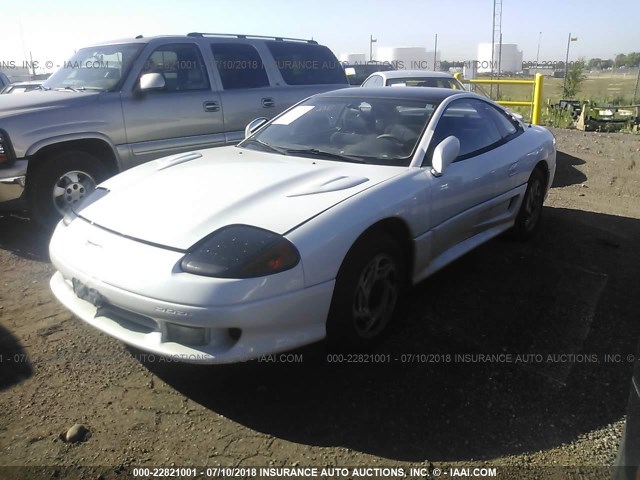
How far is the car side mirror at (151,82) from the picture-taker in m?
5.35

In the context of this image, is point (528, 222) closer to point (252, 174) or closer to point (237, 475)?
point (252, 174)

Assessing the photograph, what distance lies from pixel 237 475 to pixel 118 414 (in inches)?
29.3

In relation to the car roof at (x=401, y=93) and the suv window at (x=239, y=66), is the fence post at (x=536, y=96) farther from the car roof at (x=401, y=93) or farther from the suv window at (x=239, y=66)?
the car roof at (x=401, y=93)

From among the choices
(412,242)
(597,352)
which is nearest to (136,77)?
(412,242)

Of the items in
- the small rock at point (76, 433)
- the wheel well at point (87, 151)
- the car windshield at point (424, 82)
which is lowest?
the small rock at point (76, 433)

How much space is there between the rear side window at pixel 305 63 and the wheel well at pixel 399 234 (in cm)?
432

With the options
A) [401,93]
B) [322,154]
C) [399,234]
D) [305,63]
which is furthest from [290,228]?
[305,63]

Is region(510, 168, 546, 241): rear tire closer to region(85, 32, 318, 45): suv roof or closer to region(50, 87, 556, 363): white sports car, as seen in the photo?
region(50, 87, 556, 363): white sports car

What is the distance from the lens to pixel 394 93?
4223 mm

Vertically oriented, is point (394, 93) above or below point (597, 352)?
above

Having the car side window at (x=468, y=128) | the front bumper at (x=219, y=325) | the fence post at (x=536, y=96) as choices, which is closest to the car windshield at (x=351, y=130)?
the car side window at (x=468, y=128)

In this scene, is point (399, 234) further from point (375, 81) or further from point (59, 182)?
point (375, 81)

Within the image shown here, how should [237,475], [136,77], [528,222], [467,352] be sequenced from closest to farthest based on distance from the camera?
[237,475] → [467,352] → [528,222] → [136,77]

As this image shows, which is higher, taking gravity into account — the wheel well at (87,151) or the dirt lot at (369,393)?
the wheel well at (87,151)
